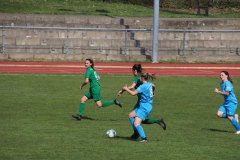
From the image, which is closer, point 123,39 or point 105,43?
point 105,43

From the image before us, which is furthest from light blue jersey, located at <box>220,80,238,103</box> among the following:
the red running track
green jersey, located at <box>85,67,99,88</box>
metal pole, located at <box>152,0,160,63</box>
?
metal pole, located at <box>152,0,160,63</box>

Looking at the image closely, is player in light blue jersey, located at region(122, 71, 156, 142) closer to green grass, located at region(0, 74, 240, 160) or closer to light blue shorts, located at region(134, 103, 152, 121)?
light blue shorts, located at region(134, 103, 152, 121)

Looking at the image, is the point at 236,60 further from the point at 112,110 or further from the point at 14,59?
the point at 112,110

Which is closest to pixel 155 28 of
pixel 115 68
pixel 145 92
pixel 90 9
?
pixel 115 68

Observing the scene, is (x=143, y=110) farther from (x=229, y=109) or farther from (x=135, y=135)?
(x=229, y=109)

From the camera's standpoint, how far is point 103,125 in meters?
15.9

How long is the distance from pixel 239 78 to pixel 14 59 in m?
11.7

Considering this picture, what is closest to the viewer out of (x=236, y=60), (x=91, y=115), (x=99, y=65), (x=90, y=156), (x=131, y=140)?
(x=90, y=156)

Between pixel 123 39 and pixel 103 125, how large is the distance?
754 inches

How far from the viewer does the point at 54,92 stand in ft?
73.1

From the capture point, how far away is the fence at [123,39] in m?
33.7

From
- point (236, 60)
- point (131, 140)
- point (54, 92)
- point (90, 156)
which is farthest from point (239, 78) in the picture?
point (90, 156)

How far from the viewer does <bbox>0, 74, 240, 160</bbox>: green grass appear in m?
12.3

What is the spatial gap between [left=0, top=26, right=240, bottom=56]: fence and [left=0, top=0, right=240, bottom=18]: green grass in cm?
639
